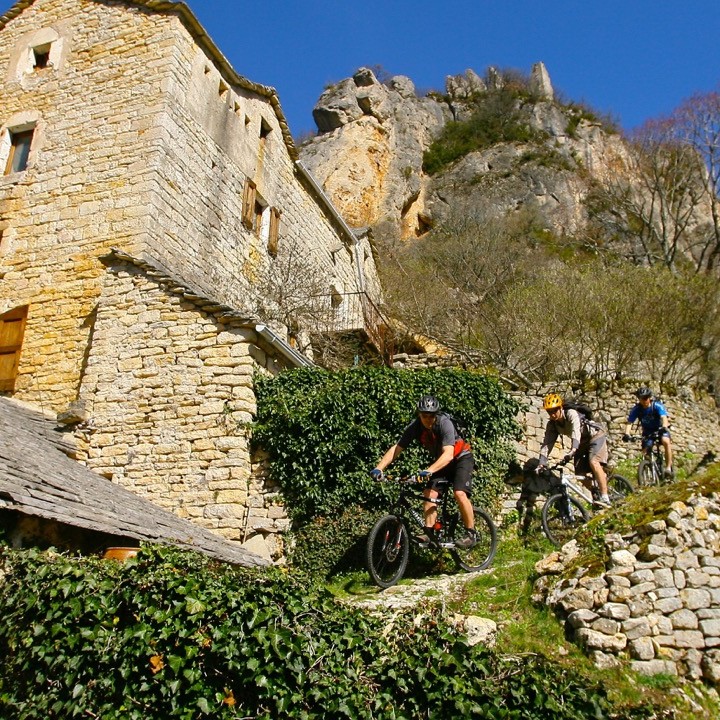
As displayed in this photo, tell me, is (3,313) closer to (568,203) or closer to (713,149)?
(713,149)

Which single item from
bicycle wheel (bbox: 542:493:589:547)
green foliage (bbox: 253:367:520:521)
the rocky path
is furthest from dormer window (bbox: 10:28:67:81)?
bicycle wheel (bbox: 542:493:589:547)

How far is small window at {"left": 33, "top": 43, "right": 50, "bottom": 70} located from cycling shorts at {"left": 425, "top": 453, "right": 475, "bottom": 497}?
12203 millimetres

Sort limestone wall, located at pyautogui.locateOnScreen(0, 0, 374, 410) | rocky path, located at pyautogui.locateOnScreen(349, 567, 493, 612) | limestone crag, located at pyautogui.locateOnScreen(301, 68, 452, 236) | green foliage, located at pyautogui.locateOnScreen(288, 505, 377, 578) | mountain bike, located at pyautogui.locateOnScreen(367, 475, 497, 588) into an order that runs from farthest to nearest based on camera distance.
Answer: limestone crag, located at pyautogui.locateOnScreen(301, 68, 452, 236)
limestone wall, located at pyautogui.locateOnScreen(0, 0, 374, 410)
green foliage, located at pyautogui.locateOnScreen(288, 505, 377, 578)
mountain bike, located at pyautogui.locateOnScreen(367, 475, 497, 588)
rocky path, located at pyautogui.locateOnScreen(349, 567, 493, 612)

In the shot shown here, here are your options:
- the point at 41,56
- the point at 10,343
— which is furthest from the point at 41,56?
the point at 10,343

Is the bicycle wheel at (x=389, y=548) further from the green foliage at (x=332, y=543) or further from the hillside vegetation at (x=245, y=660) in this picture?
the hillside vegetation at (x=245, y=660)

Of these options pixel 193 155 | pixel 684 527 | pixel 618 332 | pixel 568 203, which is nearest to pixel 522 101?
pixel 568 203

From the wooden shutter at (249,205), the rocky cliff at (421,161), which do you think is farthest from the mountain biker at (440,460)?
the rocky cliff at (421,161)

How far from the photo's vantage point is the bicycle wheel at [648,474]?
34.2 ft

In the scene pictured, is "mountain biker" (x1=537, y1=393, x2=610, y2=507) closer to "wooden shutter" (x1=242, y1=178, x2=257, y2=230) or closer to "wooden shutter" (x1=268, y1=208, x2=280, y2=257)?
"wooden shutter" (x1=242, y1=178, x2=257, y2=230)

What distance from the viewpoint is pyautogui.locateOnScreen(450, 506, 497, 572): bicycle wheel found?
7.95m

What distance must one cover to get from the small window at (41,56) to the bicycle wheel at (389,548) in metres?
12.4

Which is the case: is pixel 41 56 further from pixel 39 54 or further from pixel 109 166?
pixel 109 166

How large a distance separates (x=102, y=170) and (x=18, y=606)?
8.96 m

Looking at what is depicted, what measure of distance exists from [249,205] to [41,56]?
17.0ft
